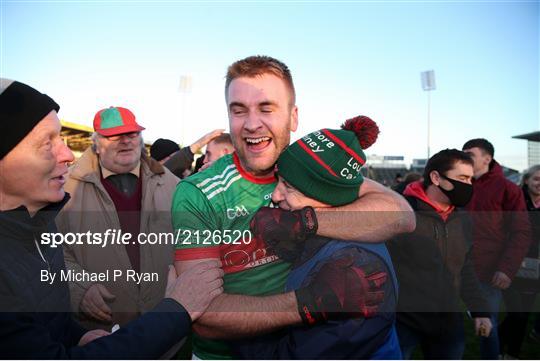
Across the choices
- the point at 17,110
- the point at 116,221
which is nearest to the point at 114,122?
the point at 116,221

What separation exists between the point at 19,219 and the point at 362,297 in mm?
1362

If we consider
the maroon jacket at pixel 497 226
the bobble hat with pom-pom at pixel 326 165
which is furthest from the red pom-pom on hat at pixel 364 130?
the maroon jacket at pixel 497 226

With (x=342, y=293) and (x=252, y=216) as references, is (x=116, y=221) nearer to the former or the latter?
(x=252, y=216)

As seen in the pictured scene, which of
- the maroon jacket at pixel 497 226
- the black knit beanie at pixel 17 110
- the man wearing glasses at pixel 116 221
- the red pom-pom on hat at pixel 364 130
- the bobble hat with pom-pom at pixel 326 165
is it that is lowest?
the maroon jacket at pixel 497 226

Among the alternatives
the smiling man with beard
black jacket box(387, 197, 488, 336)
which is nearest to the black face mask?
black jacket box(387, 197, 488, 336)

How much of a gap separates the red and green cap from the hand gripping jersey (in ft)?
6.01

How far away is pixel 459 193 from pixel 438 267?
2.34ft

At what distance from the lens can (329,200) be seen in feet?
5.60

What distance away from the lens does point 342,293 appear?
1.37 meters

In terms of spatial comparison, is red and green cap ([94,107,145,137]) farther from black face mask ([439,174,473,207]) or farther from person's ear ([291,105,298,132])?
black face mask ([439,174,473,207])

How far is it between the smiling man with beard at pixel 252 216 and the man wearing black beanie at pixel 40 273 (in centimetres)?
12

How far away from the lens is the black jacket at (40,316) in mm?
1295

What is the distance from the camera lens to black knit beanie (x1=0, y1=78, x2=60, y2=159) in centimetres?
150

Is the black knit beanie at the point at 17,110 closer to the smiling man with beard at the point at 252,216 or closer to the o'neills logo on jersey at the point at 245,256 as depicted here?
the smiling man with beard at the point at 252,216
